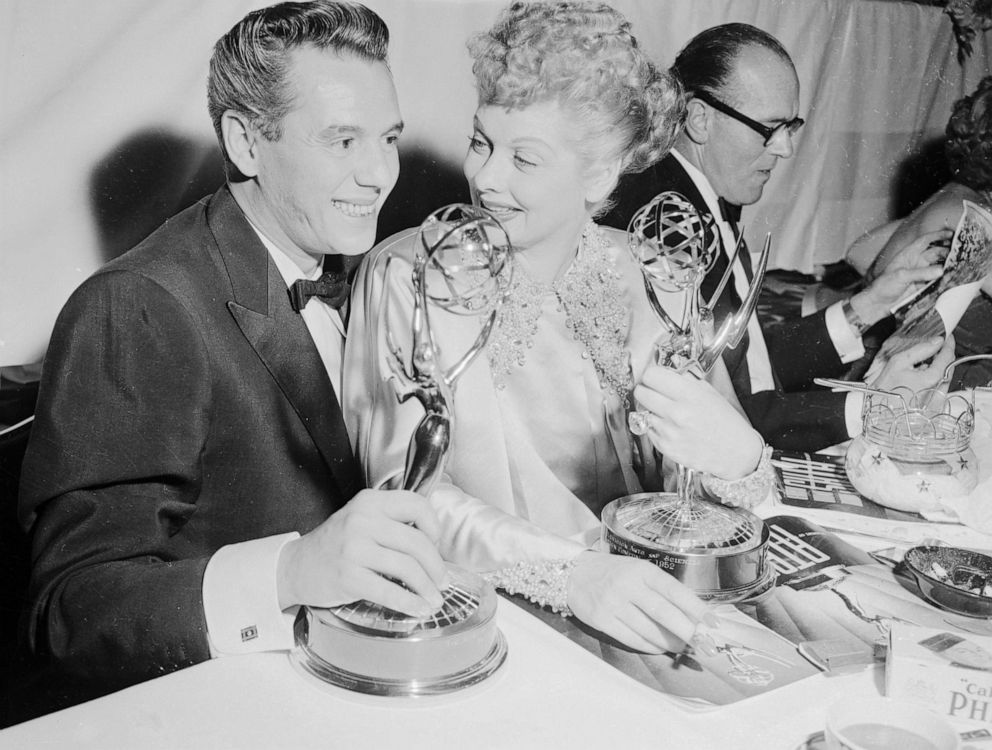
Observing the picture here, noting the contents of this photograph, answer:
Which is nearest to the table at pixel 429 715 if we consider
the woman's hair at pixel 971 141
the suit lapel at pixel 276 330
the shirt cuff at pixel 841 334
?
the suit lapel at pixel 276 330

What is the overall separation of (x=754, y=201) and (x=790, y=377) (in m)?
0.45

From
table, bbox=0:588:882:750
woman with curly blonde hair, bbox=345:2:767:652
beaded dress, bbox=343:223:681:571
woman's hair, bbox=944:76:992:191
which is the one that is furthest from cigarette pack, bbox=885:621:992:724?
woman's hair, bbox=944:76:992:191

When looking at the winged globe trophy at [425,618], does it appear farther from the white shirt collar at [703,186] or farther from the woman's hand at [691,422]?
the white shirt collar at [703,186]

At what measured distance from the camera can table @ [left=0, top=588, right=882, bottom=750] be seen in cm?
115

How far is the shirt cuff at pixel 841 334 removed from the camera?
2.52 metres

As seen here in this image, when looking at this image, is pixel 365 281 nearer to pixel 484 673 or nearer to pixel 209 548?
pixel 209 548

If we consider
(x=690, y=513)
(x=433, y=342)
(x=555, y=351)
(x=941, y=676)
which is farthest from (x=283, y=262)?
(x=941, y=676)

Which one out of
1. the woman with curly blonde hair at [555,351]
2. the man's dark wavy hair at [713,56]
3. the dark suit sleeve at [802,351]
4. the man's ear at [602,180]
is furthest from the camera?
the dark suit sleeve at [802,351]

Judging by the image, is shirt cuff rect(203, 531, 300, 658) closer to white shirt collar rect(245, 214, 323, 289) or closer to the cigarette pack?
white shirt collar rect(245, 214, 323, 289)

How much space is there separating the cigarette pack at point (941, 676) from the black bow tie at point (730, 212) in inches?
42.5

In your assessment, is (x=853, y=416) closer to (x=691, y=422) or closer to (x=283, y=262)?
(x=691, y=422)

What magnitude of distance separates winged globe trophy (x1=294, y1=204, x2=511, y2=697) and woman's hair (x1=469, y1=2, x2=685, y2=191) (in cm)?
42

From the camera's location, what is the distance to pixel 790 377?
247 cm

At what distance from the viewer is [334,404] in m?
1.62
